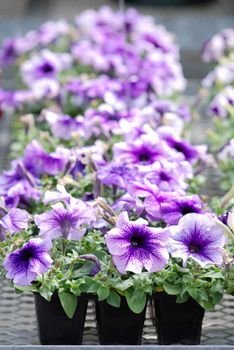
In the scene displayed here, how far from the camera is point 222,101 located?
3018mm

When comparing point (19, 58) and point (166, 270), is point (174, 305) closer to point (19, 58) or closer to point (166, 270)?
point (166, 270)

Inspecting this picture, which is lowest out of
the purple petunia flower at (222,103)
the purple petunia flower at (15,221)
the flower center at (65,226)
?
the flower center at (65,226)

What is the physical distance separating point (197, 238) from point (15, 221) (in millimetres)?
361

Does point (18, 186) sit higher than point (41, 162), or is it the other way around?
point (41, 162)

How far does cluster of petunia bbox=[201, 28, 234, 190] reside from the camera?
2722 mm

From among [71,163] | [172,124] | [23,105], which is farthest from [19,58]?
[71,163]

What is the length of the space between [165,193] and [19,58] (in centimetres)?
181

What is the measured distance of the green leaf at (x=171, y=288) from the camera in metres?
1.79

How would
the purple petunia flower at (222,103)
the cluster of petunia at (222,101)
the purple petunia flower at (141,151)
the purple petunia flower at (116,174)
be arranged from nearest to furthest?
1. the purple petunia flower at (116,174)
2. the purple petunia flower at (141,151)
3. the cluster of petunia at (222,101)
4. the purple petunia flower at (222,103)

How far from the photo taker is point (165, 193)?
2.04 metres

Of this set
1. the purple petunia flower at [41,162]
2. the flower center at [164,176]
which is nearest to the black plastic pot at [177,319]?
the flower center at [164,176]

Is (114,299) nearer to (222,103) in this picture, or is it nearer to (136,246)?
(136,246)

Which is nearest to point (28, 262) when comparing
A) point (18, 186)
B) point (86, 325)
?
point (86, 325)

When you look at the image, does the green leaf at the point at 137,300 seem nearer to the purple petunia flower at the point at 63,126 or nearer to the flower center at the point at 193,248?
the flower center at the point at 193,248
